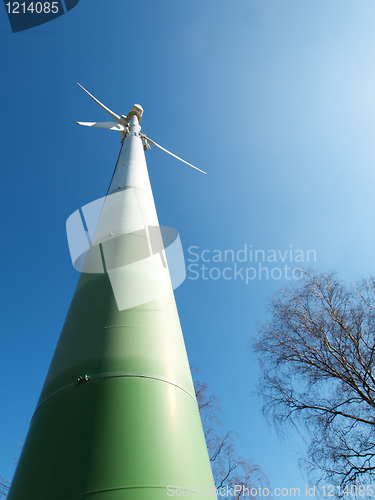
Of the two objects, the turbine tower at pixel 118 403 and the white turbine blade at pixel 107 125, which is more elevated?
the white turbine blade at pixel 107 125

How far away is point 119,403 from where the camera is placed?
2684mm

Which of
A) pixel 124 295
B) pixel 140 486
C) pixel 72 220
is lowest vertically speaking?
pixel 140 486

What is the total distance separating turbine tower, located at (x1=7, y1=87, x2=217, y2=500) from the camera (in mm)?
2285

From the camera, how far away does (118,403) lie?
106 inches

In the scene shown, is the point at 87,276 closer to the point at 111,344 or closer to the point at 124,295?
the point at 124,295

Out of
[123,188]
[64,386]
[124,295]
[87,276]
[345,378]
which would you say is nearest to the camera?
[64,386]

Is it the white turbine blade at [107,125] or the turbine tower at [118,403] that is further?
the white turbine blade at [107,125]

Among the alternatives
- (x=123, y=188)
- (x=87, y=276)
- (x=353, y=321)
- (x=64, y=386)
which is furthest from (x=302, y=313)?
(x=64, y=386)

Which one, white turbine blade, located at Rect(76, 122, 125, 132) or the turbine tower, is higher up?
white turbine blade, located at Rect(76, 122, 125, 132)

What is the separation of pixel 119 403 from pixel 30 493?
2.62 feet

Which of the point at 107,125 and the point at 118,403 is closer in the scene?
the point at 118,403

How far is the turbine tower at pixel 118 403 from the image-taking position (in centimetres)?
229

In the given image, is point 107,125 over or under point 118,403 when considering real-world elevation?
over

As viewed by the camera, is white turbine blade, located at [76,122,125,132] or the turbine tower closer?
the turbine tower
